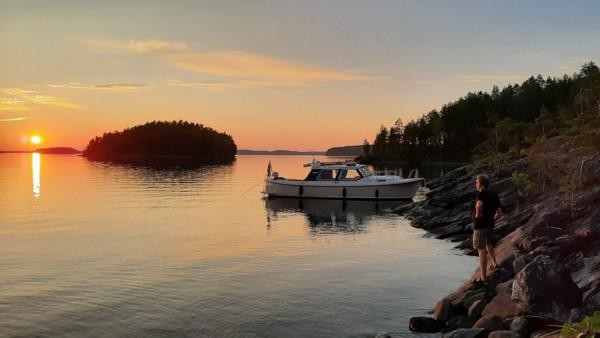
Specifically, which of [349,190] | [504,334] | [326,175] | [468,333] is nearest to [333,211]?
[349,190]

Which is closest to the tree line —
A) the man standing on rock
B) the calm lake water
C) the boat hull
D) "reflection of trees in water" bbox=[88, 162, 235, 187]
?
"reflection of trees in water" bbox=[88, 162, 235, 187]

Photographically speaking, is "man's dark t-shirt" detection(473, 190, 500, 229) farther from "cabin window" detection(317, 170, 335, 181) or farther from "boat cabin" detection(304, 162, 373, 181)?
"cabin window" detection(317, 170, 335, 181)

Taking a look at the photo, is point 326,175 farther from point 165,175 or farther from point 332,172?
point 165,175

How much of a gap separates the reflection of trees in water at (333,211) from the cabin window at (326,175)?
218 centimetres

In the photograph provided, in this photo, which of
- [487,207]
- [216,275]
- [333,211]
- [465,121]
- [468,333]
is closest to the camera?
[468,333]

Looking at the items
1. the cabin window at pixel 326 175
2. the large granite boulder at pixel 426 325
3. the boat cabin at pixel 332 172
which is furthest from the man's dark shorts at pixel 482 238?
the cabin window at pixel 326 175

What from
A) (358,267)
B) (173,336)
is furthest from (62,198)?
(173,336)

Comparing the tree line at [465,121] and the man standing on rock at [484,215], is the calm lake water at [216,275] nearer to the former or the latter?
the man standing on rock at [484,215]

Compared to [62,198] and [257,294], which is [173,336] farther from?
[62,198]

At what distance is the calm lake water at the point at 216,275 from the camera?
12625mm

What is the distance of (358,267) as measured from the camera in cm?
1898

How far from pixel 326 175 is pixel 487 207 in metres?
36.3

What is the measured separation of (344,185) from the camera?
155 feet

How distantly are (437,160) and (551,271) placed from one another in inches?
5610
